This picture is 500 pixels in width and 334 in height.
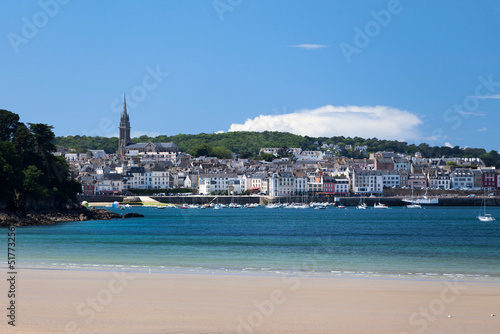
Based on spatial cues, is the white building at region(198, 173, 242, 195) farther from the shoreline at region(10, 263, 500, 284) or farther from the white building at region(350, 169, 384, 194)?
the shoreline at region(10, 263, 500, 284)

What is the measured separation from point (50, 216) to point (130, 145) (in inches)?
5540

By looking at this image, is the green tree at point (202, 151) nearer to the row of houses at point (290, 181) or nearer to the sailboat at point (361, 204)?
the row of houses at point (290, 181)

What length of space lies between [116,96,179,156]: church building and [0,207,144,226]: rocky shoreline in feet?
384

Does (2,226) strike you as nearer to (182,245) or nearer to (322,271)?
(182,245)

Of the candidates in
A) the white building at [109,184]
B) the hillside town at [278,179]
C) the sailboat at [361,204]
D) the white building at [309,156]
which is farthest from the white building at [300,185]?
the white building at [309,156]

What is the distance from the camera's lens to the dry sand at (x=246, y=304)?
9672 millimetres

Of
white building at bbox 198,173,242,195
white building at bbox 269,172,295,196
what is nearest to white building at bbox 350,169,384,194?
white building at bbox 269,172,295,196

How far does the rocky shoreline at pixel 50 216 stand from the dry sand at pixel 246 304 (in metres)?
27.5

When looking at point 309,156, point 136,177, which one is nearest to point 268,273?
point 136,177

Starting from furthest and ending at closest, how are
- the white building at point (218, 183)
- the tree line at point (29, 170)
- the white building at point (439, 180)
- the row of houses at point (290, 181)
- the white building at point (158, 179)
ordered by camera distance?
the white building at point (158, 179) < the white building at point (439, 180) < the white building at point (218, 183) < the row of houses at point (290, 181) < the tree line at point (29, 170)

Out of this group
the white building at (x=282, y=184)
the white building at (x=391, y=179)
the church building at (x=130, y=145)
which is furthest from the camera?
the church building at (x=130, y=145)

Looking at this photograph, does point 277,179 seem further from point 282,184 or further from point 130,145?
point 130,145

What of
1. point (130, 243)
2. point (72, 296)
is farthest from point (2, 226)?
point (72, 296)

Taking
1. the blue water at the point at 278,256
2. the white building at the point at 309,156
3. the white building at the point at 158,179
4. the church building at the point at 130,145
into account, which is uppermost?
the church building at the point at 130,145
